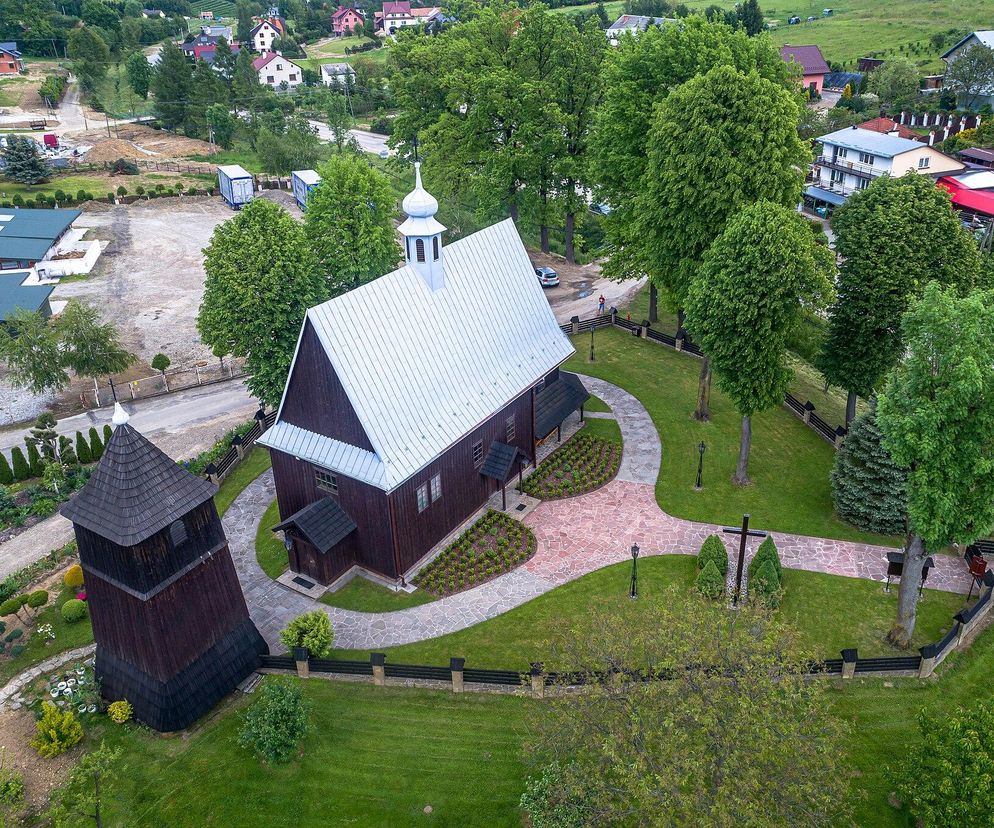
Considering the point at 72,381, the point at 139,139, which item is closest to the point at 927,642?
the point at 72,381

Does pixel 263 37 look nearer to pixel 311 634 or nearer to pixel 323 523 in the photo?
pixel 323 523

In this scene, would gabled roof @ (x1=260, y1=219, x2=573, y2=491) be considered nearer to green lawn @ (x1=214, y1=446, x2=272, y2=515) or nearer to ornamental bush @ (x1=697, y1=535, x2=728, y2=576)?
green lawn @ (x1=214, y1=446, x2=272, y2=515)

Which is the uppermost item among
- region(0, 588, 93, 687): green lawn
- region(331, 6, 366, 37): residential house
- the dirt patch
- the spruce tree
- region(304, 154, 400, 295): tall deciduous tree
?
region(331, 6, 366, 37): residential house

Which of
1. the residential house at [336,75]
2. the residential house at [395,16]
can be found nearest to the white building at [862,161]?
the residential house at [336,75]

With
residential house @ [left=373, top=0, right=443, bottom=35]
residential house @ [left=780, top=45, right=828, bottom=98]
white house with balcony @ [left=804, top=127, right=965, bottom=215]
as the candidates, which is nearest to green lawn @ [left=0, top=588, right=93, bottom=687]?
white house with balcony @ [left=804, top=127, right=965, bottom=215]

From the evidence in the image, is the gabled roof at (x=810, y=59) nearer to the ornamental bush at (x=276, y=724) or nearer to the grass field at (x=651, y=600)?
the grass field at (x=651, y=600)

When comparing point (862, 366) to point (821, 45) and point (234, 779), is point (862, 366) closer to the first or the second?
point (234, 779)
